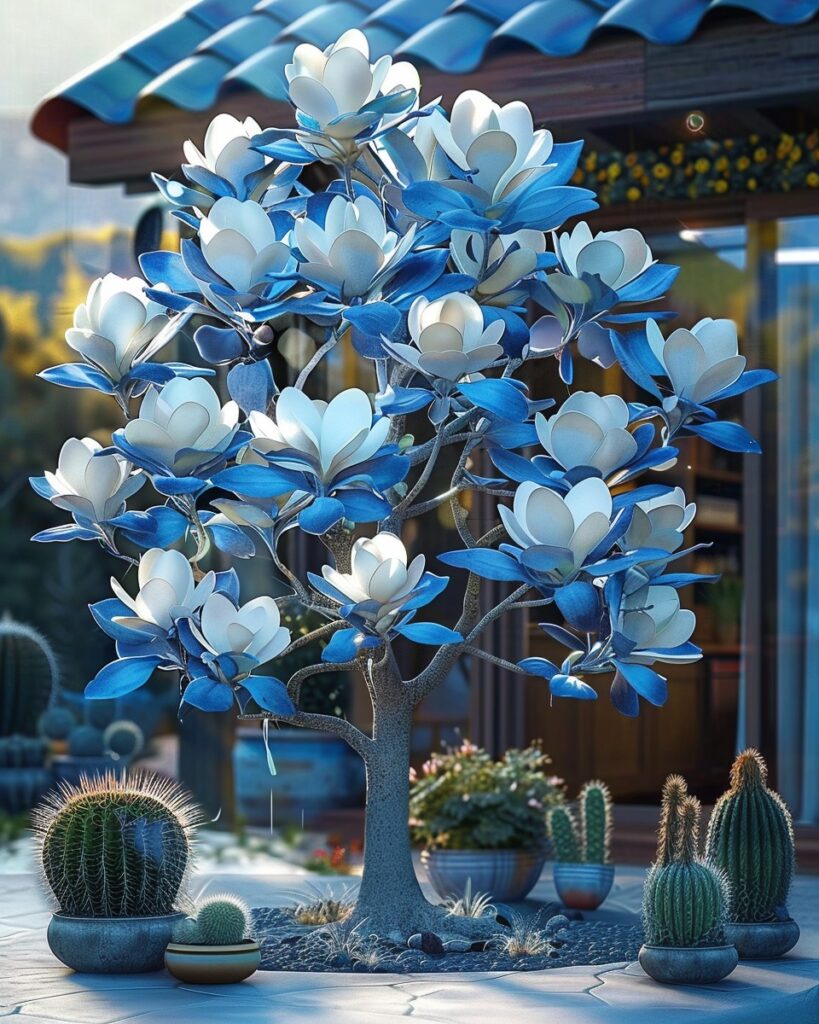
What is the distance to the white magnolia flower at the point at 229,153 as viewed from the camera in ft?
14.8

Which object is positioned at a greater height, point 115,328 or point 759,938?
point 115,328

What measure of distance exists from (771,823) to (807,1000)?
2.18 ft

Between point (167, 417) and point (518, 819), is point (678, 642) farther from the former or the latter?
point (518, 819)

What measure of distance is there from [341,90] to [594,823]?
2.98m

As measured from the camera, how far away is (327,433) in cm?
386

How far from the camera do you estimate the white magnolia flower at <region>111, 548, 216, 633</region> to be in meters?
4.11

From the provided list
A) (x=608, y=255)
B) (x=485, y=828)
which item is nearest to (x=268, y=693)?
(x=608, y=255)

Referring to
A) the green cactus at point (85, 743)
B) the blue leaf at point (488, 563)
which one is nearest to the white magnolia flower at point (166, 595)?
the blue leaf at point (488, 563)

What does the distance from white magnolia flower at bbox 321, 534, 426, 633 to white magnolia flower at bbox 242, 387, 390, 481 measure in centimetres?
22

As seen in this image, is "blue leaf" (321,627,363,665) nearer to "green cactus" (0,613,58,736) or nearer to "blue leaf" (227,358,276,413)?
"blue leaf" (227,358,276,413)

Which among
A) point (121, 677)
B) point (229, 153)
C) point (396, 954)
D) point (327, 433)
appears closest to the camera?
point (327, 433)

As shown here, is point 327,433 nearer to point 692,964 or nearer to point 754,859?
point 692,964

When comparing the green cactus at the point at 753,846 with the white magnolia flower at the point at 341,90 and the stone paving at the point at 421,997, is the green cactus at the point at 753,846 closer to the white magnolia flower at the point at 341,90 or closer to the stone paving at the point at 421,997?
the stone paving at the point at 421,997

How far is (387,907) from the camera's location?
16.1 ft
